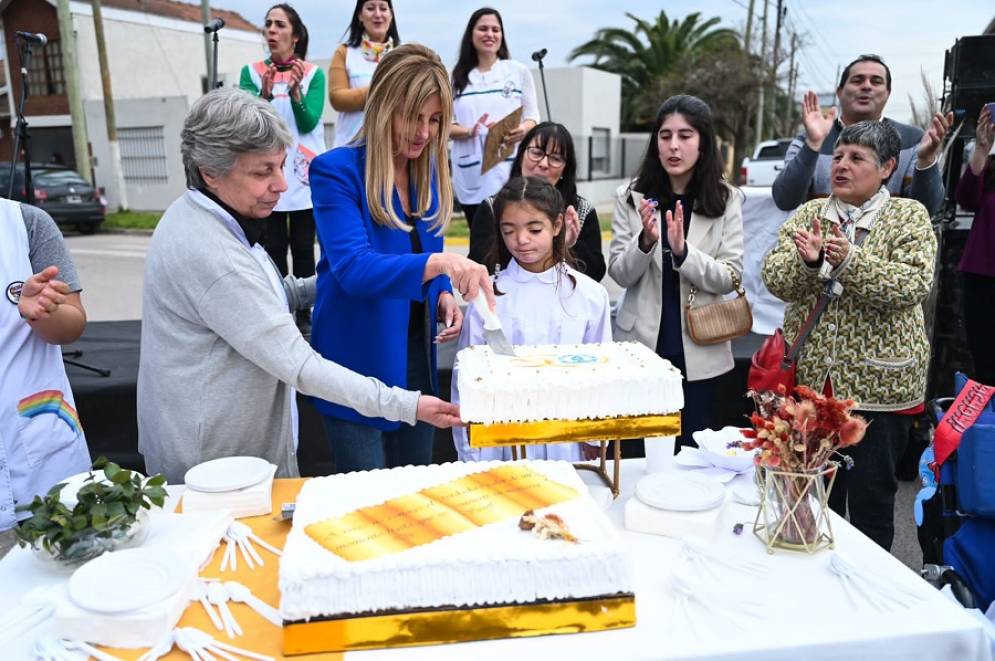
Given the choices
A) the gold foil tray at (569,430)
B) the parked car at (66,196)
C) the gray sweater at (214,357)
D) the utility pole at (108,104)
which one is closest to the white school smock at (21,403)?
the gray sweater at (214,357)

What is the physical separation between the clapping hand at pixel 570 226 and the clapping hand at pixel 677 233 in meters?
0.37

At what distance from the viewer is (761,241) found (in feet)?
17.1

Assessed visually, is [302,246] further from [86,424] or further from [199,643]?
[199,643]

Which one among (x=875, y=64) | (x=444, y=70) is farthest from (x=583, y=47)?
(x=444, y=70)

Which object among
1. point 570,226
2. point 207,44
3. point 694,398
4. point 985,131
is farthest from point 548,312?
point 207,44

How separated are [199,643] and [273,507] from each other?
572 millimetres

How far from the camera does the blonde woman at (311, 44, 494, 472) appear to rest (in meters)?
2.06

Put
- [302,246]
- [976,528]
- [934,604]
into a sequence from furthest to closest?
[302,246]
[976,528]
[934,604]

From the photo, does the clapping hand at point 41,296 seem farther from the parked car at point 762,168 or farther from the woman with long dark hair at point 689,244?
the parked car at point 762,168

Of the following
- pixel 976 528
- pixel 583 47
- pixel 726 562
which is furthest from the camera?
pixel 583 47

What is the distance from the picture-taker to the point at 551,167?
11.1 ft

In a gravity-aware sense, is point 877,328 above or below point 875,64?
below

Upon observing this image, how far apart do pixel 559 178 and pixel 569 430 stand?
6.39ft

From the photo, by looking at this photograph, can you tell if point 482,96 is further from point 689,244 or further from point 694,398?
point 694,398
